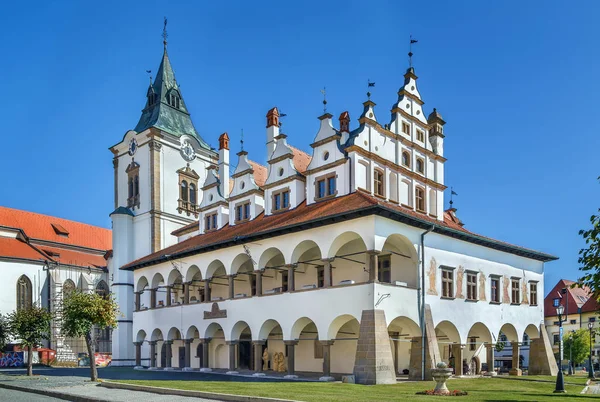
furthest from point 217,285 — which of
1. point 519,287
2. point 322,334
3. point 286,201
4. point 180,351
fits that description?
point 519,287

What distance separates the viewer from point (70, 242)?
66438 mm

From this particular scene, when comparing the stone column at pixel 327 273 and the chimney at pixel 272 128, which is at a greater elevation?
the chimney at pixel 272 128

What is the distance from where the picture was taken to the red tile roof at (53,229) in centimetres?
6288

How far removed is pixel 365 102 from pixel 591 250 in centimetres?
1946

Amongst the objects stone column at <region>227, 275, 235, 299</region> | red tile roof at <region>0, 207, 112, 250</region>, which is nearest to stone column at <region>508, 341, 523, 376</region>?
stone column at <region>227, 275, 235, 299</region>

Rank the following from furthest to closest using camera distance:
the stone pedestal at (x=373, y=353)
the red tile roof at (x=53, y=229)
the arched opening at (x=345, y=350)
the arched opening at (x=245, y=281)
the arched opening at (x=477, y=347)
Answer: the red tile roof at (x=53, y=229) → the arched opening at (x=245, y=281) → the arched opening at (x=477, y=347) → the arched opening at (x=345, y=350) → the stone pedestal at (x=373, y=353)

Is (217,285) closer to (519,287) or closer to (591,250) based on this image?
(519,287)

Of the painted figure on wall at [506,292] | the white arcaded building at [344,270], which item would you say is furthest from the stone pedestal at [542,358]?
the painted figure on wall at [506,292]

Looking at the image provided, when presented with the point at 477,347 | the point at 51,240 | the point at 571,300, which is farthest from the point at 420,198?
the point at 571,300

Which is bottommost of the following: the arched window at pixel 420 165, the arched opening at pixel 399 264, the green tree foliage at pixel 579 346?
the green tree foliage at pixel 579 346

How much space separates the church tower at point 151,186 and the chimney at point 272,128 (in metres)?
13.6

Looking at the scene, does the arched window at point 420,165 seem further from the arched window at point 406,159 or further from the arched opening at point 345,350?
the arched opening at point 345,350

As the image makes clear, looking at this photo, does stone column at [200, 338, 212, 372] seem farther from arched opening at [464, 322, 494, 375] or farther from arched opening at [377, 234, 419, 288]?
arched opening at [464, 322, 494, 375]

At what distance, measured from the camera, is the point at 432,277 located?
29.9 m
